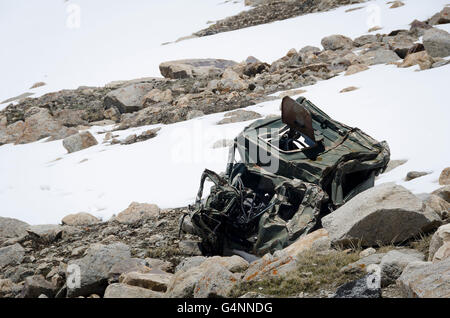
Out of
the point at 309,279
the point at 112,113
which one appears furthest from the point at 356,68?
the point at 309,279

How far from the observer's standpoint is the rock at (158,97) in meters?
22.3

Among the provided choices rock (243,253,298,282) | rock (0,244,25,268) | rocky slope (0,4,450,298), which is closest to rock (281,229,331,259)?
rocky slope (0,4,450,298)

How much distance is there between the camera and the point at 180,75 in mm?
26828

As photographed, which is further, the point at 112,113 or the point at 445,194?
the point at 112,113

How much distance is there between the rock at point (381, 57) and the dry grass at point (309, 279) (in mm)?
16060

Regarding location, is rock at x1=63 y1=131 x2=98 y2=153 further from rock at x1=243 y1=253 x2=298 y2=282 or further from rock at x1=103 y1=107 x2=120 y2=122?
rock at x1=243 y1=253 x2=298 y2=282

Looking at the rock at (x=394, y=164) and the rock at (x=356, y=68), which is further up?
the rock at (x=356, y=68)

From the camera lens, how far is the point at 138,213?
11.0 metres

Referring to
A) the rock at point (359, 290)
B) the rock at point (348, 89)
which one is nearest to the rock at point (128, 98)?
the rock at point (348, 89)

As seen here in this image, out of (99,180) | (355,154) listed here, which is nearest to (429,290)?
(355,154)

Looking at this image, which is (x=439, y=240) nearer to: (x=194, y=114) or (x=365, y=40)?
(x=194, y=114)

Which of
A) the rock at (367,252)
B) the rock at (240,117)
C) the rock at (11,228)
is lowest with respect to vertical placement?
the rock at (11,228)

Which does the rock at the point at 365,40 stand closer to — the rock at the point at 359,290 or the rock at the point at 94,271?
the rock at the point at 94,271

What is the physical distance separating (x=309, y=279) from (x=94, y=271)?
3002 millimetres
